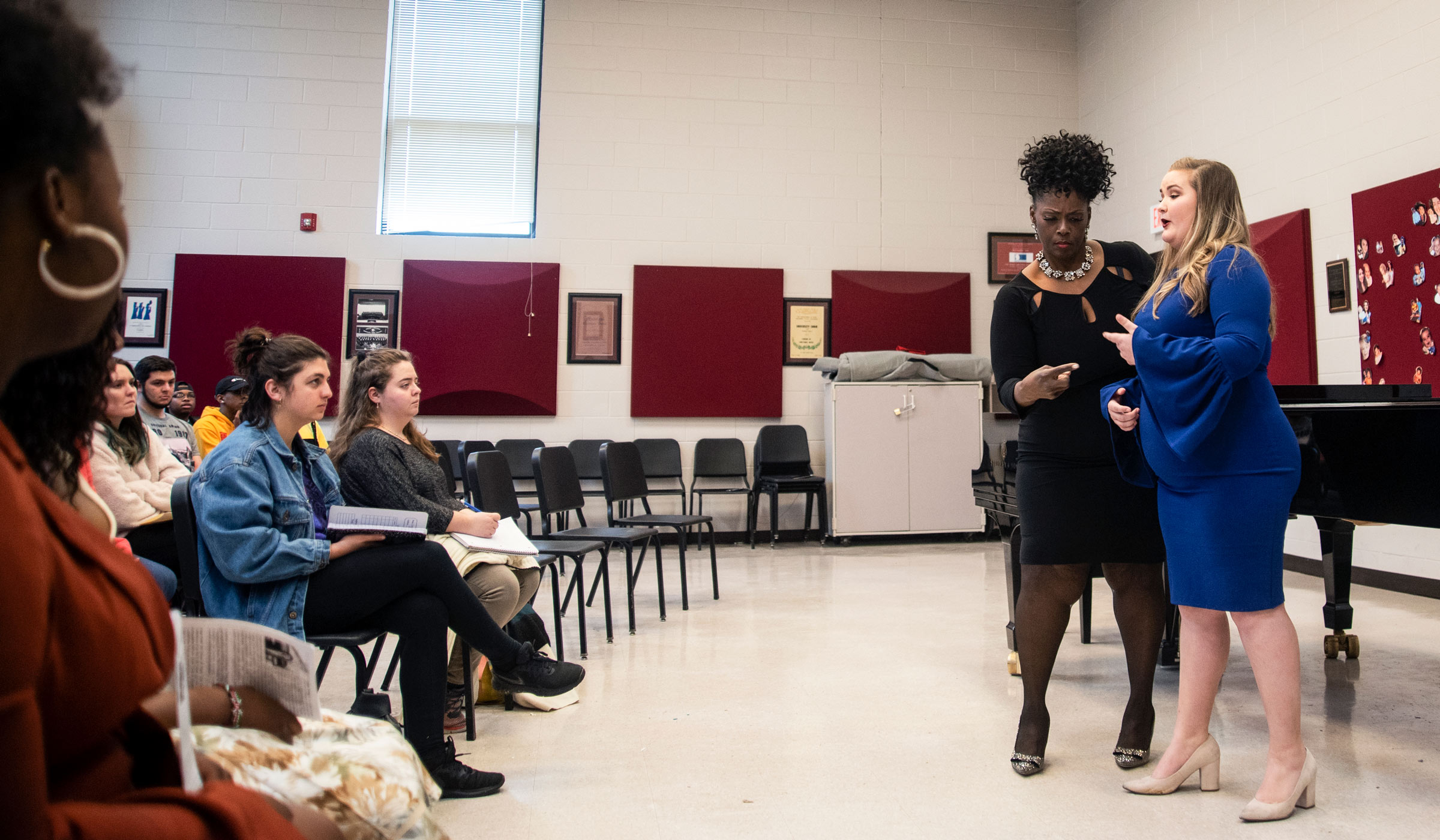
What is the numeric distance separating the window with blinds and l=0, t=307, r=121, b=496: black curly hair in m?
6.22

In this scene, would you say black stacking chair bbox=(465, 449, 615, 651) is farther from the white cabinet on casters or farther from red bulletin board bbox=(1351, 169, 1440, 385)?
red bulletin board bbox=(1351, 169, 1440, 385)

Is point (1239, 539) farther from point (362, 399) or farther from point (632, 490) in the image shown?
point (632, 490)

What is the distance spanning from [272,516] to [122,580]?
4.53 feet

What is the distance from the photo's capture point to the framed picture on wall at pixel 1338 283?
4.80m

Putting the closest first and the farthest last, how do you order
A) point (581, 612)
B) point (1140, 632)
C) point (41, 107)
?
point (41, 107), point (1140, 632), point (581, 612)

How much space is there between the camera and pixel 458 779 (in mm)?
1929

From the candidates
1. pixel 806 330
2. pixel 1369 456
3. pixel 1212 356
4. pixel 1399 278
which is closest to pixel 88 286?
pixel 1212 356

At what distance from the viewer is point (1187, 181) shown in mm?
1880

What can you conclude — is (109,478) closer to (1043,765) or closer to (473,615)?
(473,615)

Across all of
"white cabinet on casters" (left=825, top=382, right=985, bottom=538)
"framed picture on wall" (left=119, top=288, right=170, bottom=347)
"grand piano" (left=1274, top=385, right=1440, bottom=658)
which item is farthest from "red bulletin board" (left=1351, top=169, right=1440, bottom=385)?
"framed picture on wall" (left=119, top=288, right=170, bottom=347)

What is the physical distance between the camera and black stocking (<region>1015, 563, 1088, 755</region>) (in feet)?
6.75

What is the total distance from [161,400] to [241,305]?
8.84 ft

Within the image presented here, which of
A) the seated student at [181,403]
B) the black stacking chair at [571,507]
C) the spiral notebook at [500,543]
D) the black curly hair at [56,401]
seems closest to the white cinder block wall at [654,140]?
the seated student at [181,403]

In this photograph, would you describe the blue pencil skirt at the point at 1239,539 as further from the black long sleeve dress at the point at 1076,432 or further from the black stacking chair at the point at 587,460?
the black stacking chair at the point at 587,460
